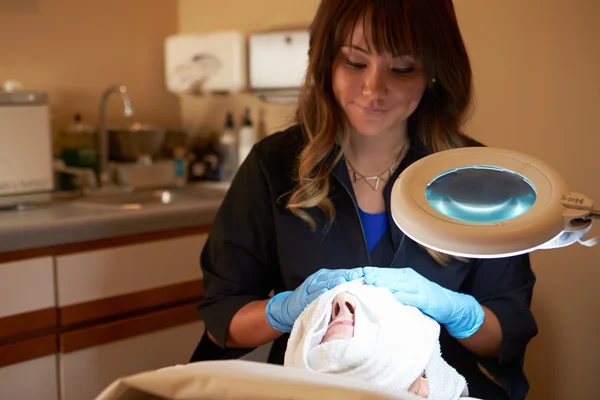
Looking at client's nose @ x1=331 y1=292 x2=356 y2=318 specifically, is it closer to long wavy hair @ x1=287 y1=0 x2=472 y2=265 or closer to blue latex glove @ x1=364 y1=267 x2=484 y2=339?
blue latex glove @ x1=364 y1=267 x2=484 y2=339

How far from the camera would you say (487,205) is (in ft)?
3.03

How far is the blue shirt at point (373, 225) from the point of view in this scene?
1340 mm

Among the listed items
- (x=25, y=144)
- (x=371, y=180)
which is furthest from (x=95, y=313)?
(x=371, y=180)

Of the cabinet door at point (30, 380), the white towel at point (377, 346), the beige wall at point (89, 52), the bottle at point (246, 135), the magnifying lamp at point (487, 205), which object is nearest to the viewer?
the magnifying lamp at point (487, 205)

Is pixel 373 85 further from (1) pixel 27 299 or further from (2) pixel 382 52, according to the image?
(1) pixel 27 299

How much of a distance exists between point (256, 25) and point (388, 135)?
4.37ft

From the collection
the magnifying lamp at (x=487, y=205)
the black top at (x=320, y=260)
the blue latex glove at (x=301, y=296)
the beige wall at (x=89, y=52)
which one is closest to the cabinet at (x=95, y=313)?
the black top at (x=320, y=260)

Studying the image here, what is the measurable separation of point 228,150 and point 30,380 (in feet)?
3.72

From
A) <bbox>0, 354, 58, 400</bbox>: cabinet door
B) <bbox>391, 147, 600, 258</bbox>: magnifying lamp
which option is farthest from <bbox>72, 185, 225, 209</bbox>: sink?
<bbox>391, 147, 600, 258</bbox>: magnifying lamp

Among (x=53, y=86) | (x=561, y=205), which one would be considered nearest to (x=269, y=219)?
(x=561, y=205)

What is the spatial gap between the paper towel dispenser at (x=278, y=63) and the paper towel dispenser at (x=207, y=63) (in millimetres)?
52

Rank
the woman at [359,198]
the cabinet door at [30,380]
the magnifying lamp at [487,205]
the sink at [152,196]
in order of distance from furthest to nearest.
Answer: the sink at [152,196]
the cabinet door at [30,380]
the woman at [359,198]
the magnifying lamp at [487,205]

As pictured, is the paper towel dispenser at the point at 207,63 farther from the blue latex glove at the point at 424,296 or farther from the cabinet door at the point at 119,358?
the blue latex glove at the point at 424,296

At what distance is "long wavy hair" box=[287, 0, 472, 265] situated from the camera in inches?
47.7
